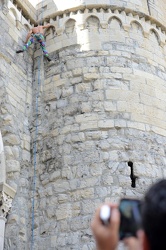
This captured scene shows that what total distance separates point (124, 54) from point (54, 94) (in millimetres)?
1397

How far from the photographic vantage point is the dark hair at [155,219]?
3.62 feet

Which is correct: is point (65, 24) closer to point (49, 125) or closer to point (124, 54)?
point (124, 54)

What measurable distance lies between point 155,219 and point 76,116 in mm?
5245

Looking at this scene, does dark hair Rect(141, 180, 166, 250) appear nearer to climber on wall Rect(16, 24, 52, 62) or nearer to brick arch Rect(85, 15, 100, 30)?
climber on wall Rect(16, 24, 52, 62)

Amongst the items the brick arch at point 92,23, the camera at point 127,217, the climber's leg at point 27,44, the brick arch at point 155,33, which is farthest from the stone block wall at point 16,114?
the camera at point 127,217

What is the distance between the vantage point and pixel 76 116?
6336mm

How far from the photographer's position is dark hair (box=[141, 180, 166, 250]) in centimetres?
110

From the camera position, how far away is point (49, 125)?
6523 millimetres

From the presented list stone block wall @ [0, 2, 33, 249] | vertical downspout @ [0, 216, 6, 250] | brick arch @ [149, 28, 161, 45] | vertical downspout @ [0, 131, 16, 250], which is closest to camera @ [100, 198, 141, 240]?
vertical downspout @ [0, 216, 6, 250]

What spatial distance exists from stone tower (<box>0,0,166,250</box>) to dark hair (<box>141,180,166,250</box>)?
14.5ft

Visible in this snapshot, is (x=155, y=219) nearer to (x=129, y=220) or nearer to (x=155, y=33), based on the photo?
(x=129, y=220)

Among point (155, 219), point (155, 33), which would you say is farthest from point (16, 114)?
point (155, 219)

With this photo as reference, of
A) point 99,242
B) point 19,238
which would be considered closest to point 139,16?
point 19,238

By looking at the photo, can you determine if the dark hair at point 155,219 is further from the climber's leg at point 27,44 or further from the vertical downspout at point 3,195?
the climber's leg at point 27,44
